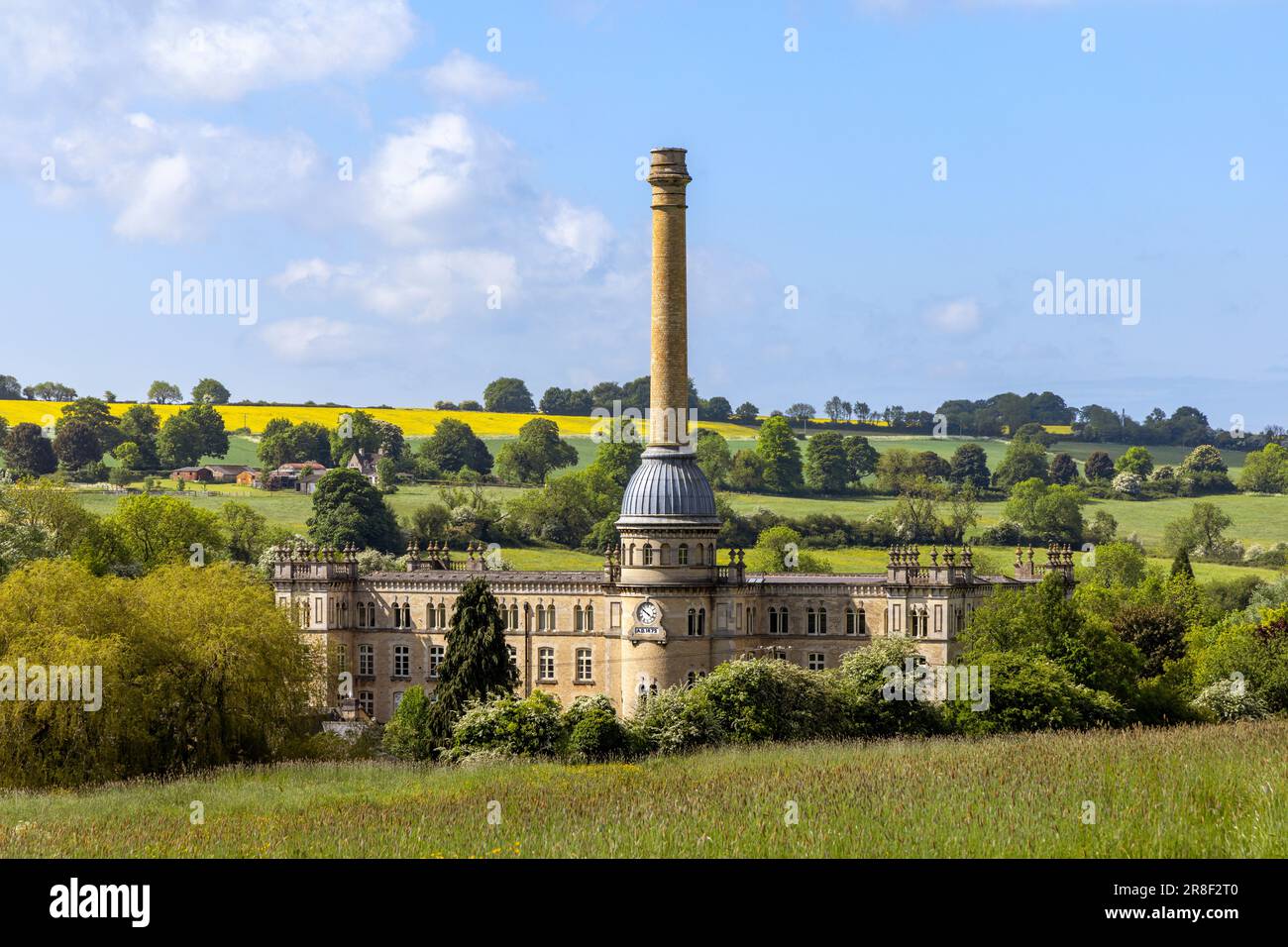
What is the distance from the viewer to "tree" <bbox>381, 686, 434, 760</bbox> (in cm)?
8200

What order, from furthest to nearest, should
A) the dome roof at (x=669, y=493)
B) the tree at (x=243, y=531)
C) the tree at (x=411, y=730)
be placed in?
the tree at (x=243, y=531)
the dome roof at (x=669, y=493)
the tree at (x=411, y=730)

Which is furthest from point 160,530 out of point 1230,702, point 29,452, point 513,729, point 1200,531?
point 1200,531

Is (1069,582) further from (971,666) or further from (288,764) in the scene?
(288,764)

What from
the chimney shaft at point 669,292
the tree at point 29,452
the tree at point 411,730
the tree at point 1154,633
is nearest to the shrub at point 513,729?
the tree at point 411,730

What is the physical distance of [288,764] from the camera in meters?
72.2

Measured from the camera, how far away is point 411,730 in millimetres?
85000

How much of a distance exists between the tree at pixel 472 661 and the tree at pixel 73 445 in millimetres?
114079

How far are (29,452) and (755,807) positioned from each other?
496 feet

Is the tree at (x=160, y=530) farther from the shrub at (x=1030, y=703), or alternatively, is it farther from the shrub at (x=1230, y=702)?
the shrub at (x=1230, y=702)

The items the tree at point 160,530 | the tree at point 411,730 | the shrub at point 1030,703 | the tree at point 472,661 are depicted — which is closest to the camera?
the shrub at point 1030,703

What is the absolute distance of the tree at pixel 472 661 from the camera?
83750mm

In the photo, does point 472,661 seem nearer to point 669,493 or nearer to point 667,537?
point 667,537

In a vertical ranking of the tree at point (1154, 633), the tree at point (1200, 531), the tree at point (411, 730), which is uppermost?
the tree at point (1200, 531)

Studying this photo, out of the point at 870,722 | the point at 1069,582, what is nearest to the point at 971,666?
the point at 870,722
